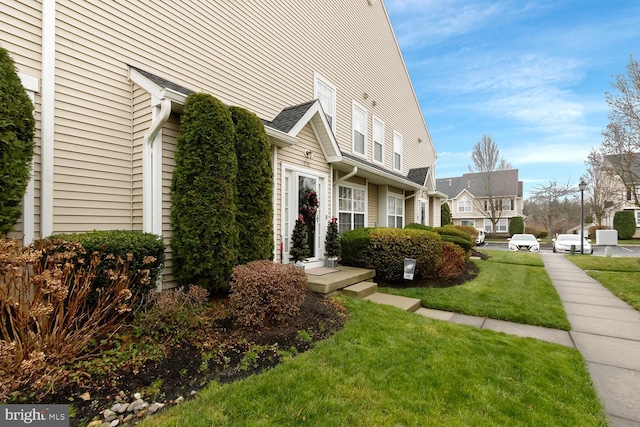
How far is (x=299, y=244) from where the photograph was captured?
20.7 feet

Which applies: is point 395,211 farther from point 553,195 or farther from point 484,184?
point 553,195

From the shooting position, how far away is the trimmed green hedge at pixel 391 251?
7.04m

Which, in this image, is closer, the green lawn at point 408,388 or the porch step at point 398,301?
the green lawn at point 408,388

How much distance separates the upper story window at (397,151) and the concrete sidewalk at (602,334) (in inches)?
321

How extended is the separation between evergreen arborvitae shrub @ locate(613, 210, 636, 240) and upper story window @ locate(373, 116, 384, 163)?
31.2 meters

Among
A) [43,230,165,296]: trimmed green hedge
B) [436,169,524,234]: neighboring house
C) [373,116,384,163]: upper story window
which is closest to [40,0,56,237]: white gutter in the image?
[43,230,165,296]: trimmed green hedge

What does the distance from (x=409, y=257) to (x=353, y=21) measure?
934 cm

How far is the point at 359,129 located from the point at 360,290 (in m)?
7.25

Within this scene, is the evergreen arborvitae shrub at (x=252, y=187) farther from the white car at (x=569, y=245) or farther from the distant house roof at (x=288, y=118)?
the white car at (x=569, y=245)

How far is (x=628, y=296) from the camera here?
624 cm

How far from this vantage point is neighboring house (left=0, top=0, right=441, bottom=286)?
3.72 m

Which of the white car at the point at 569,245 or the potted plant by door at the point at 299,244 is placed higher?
the potted plant by door at the point at 299,244

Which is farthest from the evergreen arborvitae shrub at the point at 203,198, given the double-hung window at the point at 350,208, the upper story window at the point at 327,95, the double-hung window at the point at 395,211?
the double-hung window at the point at 395,211

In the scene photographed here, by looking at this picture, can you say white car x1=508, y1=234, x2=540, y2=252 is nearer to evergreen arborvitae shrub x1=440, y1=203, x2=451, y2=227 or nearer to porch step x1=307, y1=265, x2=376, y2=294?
evergreen arborvitae shrub x1=440, y1=203, x2=451, y2=227
